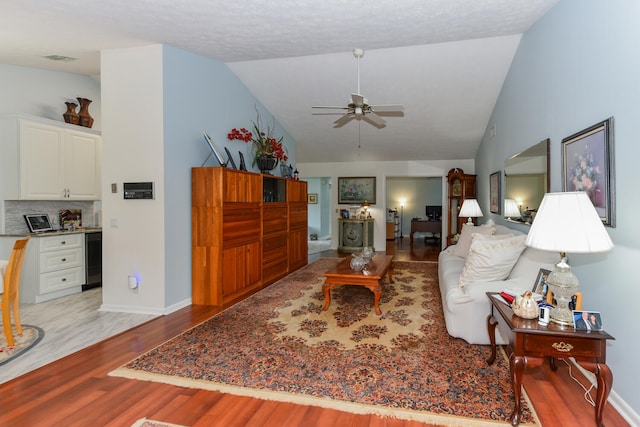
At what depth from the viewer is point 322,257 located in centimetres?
775

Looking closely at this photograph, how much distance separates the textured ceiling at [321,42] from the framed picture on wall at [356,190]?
2.36 m

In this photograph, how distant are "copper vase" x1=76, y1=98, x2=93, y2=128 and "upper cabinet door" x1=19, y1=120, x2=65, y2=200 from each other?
16.3 inches

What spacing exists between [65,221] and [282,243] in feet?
10.5

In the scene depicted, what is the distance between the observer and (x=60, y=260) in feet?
14.6

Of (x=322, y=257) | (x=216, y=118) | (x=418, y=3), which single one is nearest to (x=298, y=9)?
(x=418, y=3)

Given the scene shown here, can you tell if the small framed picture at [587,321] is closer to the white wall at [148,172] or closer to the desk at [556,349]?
the desk at [556,349]

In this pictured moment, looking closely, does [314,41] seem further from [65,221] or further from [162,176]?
[65,221]

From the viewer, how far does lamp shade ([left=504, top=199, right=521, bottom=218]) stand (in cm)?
432

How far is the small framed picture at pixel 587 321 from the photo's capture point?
1840 millimetres

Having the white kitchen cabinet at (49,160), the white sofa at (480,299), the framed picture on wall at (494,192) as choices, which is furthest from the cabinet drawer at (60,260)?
the framed picture on wall at (494,192)

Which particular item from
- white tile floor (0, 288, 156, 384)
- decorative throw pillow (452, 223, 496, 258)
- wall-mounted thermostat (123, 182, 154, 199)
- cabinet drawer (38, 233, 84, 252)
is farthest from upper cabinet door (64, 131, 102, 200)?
decorative throw pillow (452, 223, 496, 258)

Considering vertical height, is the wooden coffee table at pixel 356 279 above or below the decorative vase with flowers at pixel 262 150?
below

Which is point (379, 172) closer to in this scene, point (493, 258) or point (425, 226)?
point (425, 226)

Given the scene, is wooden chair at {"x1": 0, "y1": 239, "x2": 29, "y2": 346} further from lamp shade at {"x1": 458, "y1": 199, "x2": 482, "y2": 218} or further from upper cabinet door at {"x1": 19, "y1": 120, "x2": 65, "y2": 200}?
lamp shade at {"x1": 458, "y1": 199, "x2": 482, "y2": 218}
